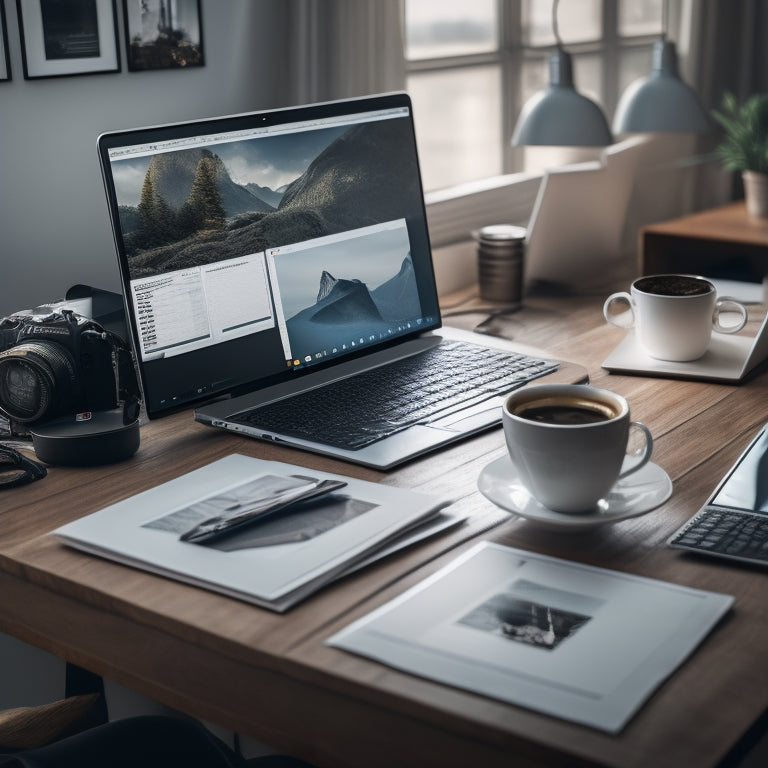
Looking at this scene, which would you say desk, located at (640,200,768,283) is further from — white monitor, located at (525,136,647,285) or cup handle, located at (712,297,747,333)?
cup handle, located at (712,297,747,333)

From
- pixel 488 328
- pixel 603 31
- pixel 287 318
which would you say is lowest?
pixel 488 328

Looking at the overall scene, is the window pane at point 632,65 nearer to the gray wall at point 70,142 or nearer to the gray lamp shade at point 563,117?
the gray lamp shade at point 563,117

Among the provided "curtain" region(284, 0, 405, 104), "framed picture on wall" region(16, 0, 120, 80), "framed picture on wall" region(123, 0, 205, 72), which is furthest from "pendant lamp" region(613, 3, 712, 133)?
"framed picture on wall" region(16, 0, 120, 80)

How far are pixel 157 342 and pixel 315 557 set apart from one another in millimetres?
386

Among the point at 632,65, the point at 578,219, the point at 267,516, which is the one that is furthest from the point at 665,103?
the point at 267,516

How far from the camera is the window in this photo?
2.56 meters

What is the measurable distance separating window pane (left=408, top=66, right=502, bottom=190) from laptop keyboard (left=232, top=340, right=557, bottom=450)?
125 centimetres

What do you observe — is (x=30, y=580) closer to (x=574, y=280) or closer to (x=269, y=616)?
(x=269, y=616)

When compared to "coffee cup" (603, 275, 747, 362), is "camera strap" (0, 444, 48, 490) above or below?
below

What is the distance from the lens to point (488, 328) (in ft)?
5.96

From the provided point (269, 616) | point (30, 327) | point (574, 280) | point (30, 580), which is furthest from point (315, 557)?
point (574, 280)

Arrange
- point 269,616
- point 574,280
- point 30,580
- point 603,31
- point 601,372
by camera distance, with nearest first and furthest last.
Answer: point 269,616 < point 30,580 < point 601,372 < point 574,280 < point 603,31

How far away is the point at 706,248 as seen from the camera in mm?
2531

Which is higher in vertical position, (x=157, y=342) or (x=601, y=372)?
A: (x=157, y=342)
